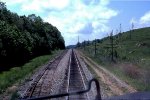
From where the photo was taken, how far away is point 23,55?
60000 mm

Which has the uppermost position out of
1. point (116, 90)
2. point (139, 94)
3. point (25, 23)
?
point (25, 23)

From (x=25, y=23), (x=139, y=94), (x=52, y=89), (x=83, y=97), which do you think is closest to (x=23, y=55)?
(x=25, y=23)

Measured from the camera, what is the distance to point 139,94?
7086 mm

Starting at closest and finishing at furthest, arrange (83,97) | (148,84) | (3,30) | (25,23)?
(83,97), (148,84), (3,30), (25,23)

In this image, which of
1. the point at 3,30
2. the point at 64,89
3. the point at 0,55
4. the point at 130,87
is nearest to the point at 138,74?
the point at 130,87

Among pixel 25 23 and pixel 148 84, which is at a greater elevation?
pixel 25 23

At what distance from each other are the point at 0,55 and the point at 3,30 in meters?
4.69

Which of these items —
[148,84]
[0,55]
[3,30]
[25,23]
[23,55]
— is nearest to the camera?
[148,84]

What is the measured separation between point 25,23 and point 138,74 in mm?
53825

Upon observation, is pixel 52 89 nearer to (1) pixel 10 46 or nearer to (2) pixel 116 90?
(2) pixel 116 90

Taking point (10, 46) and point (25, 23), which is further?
point (25, 23)

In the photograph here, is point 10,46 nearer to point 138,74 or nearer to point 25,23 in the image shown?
point 138,74

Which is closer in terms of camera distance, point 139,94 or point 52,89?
point 139,94

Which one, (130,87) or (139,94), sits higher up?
(139,94)
